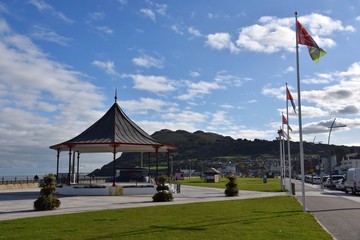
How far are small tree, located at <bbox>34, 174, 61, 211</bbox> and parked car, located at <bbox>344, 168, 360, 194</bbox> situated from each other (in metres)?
25.4

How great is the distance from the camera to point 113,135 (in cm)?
3572

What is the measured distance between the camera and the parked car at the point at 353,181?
115 feet

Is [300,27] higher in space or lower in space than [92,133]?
higher

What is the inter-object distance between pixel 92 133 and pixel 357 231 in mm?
27276

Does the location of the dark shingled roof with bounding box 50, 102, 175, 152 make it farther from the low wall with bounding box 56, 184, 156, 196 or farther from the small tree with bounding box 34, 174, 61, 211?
the small tree with bounding box 34, 174, 61, 211

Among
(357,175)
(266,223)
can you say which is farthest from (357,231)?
(357,175)

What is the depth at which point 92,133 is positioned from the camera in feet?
121

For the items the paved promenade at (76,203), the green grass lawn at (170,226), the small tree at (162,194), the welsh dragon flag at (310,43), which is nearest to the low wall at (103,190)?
the paved promenade at (76,203)

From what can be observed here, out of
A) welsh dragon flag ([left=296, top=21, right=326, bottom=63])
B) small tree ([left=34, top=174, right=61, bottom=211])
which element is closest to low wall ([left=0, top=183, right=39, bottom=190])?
small tree ([left=34, top=174, right=61, bottom=211])

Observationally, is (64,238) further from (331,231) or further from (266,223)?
(331,231)

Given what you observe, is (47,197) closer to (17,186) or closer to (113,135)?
(113,135)

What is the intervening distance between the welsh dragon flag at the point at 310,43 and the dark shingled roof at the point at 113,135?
1920 centimetres

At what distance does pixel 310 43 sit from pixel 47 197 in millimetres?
15030

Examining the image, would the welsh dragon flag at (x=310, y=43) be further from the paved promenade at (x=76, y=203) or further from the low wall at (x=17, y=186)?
the low wall at (x=17, y=186)
